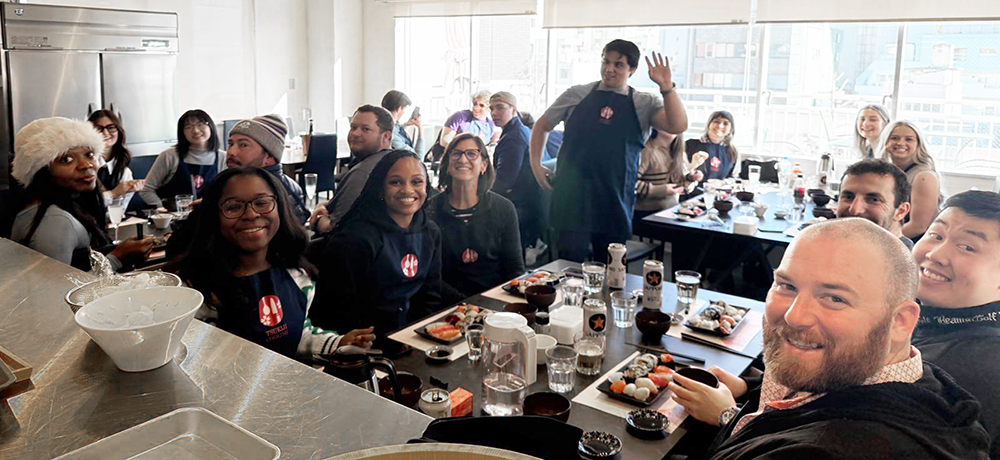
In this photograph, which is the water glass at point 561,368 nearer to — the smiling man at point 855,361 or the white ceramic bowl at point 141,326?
the smiling man at point 855,361

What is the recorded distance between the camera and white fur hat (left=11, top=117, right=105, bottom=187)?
2605mm

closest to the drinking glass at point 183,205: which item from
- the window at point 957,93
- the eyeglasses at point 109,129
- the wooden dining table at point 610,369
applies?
the eyeglasses at point 109,129

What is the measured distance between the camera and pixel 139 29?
6160 mm

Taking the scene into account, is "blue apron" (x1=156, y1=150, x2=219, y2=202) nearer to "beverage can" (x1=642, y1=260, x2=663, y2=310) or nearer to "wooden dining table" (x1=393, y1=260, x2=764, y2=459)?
"wooden dining table" (x1=393, y1=260, x2=764, y2=459)

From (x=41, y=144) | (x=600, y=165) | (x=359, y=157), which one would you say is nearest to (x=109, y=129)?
(x=359, y=157)

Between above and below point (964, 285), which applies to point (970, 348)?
below

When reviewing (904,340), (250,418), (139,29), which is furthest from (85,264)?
(139,29)

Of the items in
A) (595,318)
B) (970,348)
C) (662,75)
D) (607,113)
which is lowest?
(595,318)

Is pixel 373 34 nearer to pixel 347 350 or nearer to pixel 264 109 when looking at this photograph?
pixel 264 109

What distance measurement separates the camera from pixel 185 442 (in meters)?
0.94

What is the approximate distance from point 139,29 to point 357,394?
6132mm

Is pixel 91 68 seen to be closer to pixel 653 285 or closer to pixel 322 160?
pixel 322 160

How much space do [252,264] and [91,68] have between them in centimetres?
459

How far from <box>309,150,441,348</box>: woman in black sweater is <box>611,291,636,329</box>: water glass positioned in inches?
35.6
